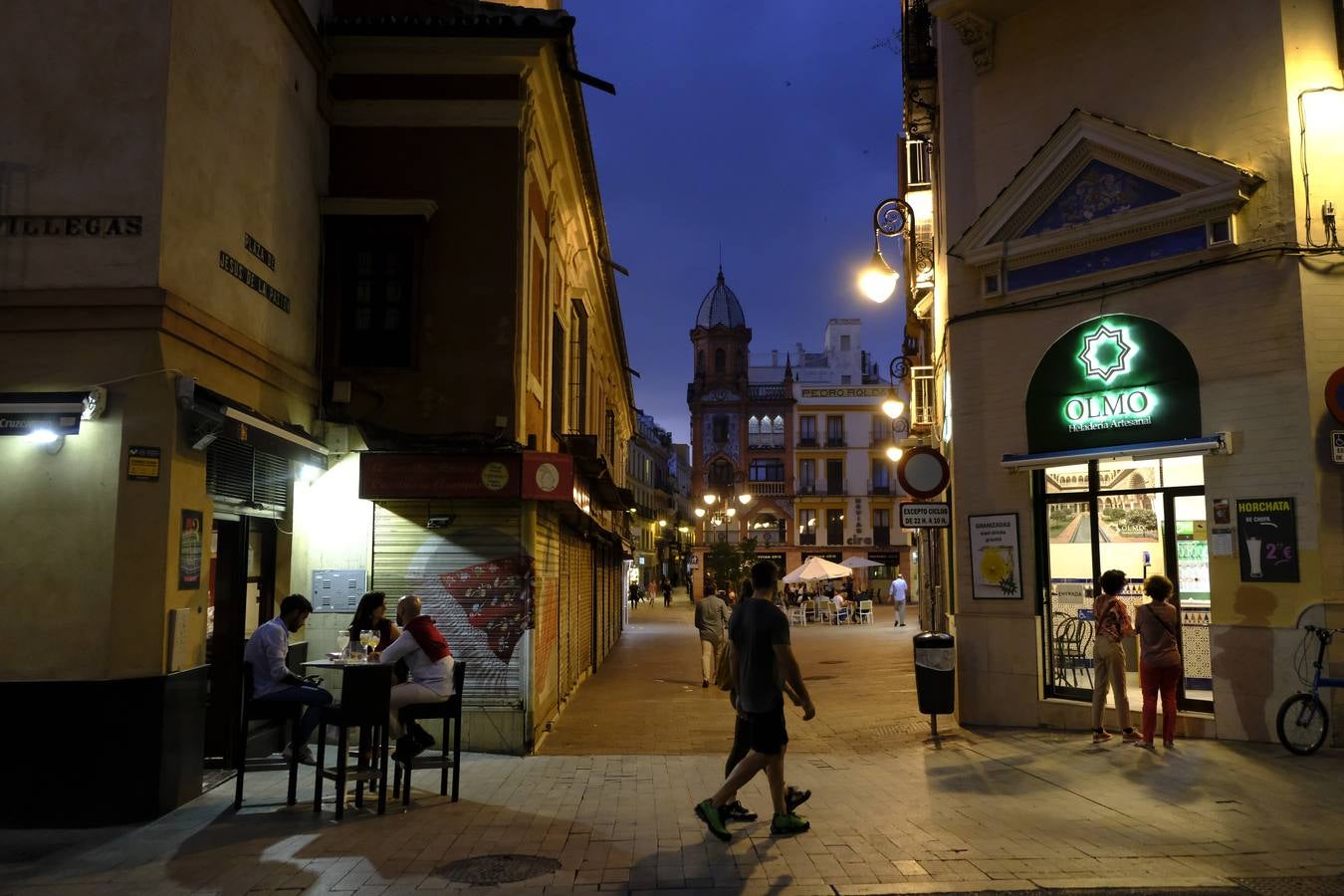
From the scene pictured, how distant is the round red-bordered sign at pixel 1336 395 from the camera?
930 cm

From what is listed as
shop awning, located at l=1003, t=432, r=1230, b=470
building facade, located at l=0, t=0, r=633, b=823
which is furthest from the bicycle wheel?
building facade, located at l=0, t=0, r=633, b=823

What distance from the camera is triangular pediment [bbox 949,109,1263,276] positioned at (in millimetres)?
10188

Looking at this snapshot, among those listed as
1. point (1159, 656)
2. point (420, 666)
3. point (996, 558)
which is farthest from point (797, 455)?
point (420, 666)

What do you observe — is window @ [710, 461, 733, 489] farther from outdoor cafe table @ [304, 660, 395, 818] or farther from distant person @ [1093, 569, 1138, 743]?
outdoor cafe table @ [304, 660, 395, 818]

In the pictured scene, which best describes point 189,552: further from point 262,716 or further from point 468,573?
point 468,573

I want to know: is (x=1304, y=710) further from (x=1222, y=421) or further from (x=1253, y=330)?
(x=1253, y=330)

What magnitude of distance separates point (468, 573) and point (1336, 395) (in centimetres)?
856

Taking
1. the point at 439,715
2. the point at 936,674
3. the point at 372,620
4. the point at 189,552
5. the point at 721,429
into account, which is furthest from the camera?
the point at 721,429

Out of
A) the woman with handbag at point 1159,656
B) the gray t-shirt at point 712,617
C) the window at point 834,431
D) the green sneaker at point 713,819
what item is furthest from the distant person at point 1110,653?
the window at point 834,431

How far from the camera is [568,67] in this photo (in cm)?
1151

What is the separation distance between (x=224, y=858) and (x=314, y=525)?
4.60 m

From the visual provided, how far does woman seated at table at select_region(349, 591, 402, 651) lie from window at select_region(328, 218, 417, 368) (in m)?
2.90

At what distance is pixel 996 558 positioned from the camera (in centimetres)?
1157

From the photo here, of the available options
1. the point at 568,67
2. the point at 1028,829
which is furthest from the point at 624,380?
the point at 1028,829
